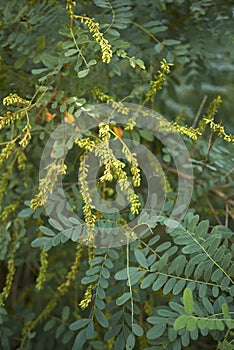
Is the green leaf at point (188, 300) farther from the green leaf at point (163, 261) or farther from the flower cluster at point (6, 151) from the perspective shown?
the flower cluster at point (6, 151)

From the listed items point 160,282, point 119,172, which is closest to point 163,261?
point 160,282

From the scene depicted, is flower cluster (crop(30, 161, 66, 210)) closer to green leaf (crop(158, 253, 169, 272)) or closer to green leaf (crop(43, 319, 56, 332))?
green leaf (crop(158, 253, 169, 272))

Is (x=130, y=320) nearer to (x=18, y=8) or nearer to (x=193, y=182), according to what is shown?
(x=193, y=182)

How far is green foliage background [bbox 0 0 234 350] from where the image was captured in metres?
0.80

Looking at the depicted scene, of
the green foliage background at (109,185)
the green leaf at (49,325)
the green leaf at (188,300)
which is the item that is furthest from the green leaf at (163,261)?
the green leaf at (49,325)

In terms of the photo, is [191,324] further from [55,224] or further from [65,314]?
[65,314]

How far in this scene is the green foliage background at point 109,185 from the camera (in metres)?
0.80

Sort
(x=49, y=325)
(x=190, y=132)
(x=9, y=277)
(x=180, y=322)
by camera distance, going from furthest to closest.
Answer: (x=49, y=325)
(x=9, y=277)
(x=190, y=132)
(x=180, y=322)

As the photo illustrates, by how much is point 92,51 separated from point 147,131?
0.23m

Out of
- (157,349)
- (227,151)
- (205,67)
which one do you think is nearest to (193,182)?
(227,151)

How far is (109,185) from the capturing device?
1.18m

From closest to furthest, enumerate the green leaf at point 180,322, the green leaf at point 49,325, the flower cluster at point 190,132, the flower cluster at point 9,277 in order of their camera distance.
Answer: the green leaf at point 180,322 → the flower cluster at point 190,132 → the flower cluster at point 9,277 → the green leaf at point 49,325

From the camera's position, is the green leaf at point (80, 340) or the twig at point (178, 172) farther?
the twig at point (178, 172)

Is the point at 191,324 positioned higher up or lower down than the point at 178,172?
higher up
